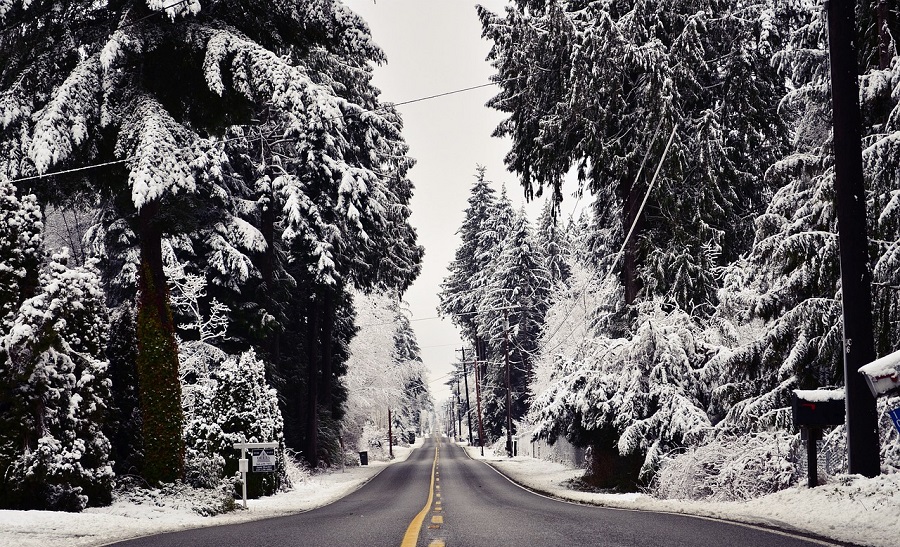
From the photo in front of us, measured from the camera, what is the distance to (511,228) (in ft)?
214

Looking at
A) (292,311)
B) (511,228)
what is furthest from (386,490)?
(511,228)

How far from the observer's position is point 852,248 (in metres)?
10.5

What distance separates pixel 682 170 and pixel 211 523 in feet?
44.9

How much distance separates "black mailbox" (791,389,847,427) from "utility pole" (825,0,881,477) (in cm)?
61

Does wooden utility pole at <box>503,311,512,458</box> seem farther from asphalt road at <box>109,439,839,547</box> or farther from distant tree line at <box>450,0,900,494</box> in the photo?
asphalt road at <box>109,439,839,547</box>

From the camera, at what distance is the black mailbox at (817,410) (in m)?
11.1

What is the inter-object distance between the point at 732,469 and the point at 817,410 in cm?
441

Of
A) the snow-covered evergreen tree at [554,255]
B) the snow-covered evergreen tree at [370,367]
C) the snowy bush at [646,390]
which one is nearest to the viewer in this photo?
the snowy bush at [646,390]

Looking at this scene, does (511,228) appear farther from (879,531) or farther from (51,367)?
(879,531)

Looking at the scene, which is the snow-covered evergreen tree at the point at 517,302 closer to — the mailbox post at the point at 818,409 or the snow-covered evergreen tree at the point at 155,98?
the snow-covered evergreen tree at the point at 155,98

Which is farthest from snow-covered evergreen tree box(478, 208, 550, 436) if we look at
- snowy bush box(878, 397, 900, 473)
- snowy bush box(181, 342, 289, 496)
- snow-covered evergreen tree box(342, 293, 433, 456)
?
snowy bush box(878, 397, 900, 473)

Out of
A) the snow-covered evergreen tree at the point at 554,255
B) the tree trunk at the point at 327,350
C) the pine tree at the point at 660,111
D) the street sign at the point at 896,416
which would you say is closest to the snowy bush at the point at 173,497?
the pine tree at the point at 660,111

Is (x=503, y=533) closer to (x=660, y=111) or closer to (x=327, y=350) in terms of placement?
(x=660, y=111)

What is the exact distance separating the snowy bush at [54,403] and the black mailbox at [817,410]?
11.1 meters
